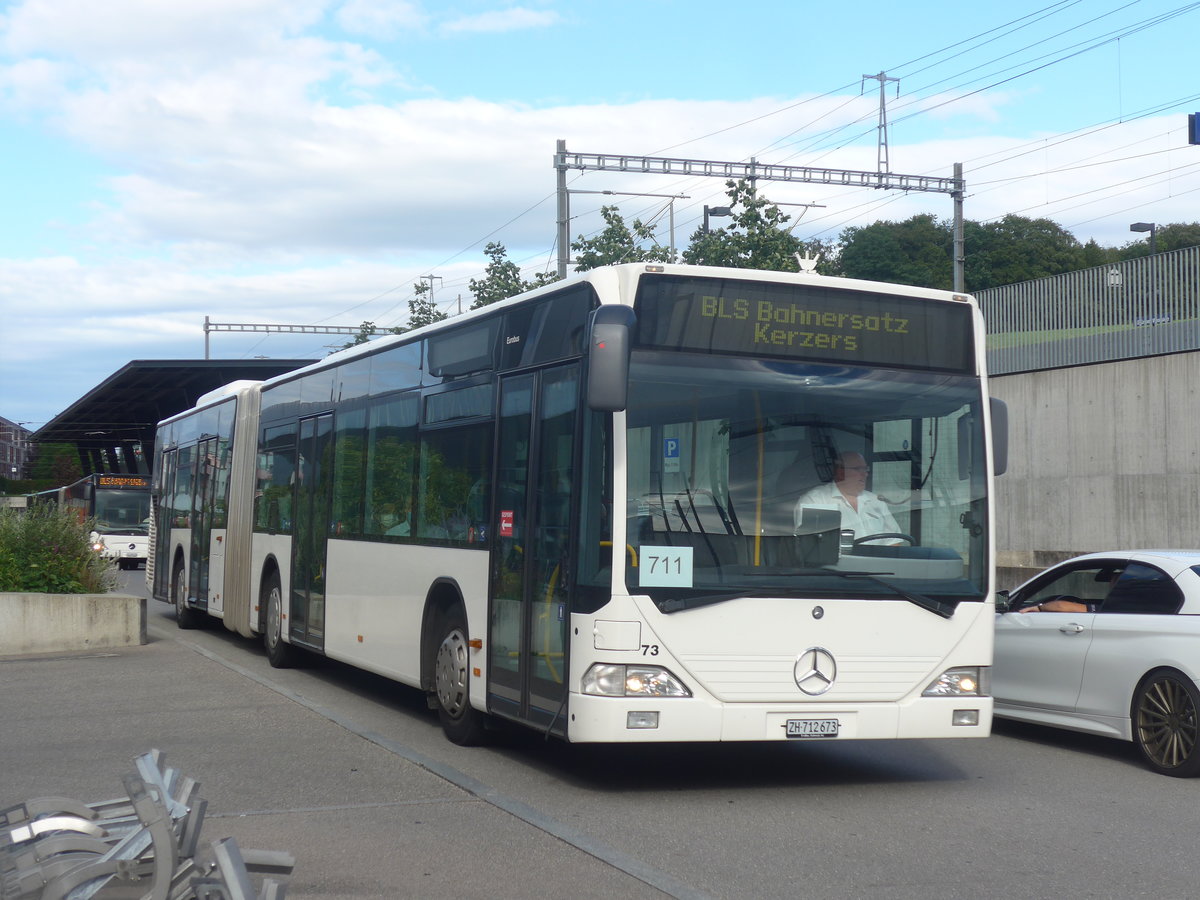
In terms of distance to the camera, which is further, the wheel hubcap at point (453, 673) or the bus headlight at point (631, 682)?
the wheel hubcap at point (453, 673)

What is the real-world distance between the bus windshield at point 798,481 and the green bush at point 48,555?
491 inches

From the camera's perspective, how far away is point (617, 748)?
34.8ft

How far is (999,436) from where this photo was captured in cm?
911

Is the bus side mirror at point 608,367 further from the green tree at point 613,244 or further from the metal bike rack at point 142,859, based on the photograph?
the green tree at point 613,244

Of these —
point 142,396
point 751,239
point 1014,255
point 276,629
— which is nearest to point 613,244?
point 751,239

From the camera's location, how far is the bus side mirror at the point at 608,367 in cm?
776

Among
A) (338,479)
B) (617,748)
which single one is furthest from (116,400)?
(617,748)

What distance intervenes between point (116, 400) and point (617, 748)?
5081 cm

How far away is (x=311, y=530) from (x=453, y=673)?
14.7ft

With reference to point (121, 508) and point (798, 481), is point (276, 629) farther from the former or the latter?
point (121, 508)

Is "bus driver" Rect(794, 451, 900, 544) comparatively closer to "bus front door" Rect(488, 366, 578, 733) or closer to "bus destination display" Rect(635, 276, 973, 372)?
"bus destination display" Rect(635, 276, 973, 372)

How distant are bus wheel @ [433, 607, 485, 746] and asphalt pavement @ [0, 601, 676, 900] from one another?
0.45 m

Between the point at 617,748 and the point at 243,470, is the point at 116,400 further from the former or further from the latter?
the point at 617,748

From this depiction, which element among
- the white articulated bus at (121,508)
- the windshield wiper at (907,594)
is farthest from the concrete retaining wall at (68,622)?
the white articulated bus at (121,508)
